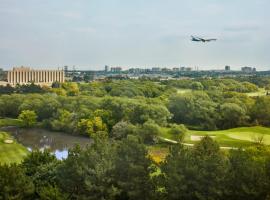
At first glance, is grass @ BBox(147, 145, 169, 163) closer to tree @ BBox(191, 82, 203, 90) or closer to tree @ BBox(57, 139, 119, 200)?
tree @ BBox(57, 139, 119, 200)

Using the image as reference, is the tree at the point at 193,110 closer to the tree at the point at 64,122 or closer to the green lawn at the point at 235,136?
the green lawn at the point at 235,136

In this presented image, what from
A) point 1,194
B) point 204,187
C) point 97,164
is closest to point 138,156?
point 97,164

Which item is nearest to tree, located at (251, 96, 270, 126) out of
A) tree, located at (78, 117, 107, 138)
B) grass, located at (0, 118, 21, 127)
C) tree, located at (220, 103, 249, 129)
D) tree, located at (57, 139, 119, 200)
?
tree, located at (220, 103, 249, 129)

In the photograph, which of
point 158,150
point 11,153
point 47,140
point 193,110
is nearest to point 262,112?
point 193,110

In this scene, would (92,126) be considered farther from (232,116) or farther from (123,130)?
(232,116)

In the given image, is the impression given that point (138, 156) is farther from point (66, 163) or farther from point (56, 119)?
point (56, 119)
